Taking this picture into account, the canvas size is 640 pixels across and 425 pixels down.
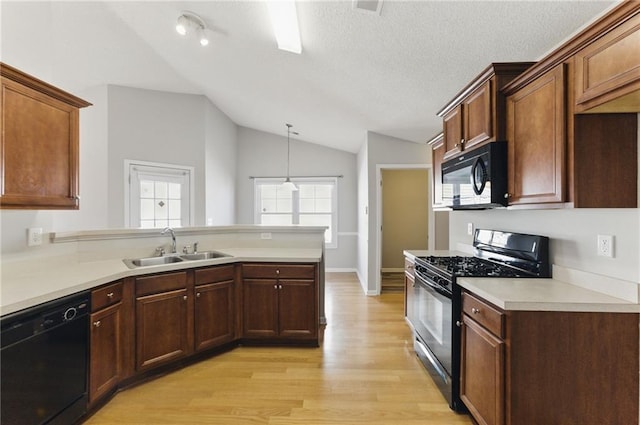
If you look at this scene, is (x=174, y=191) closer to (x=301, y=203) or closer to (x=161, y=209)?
(x=161, y=209)

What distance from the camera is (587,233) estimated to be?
65.2 inches

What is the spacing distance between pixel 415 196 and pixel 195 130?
4589 millimetres

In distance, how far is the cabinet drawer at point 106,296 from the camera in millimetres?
1855

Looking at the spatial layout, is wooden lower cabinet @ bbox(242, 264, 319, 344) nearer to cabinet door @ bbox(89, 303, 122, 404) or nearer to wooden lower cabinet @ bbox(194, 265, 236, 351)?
wooden lower cabinet @ bbox(194, 265, 236, 351)

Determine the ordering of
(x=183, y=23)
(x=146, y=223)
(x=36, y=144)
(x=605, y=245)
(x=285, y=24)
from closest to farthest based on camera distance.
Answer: (x=605, y=245)
(x=36, y=144)
(x=285, y=24)
(x=183, y=23)
(x=146, y=223)

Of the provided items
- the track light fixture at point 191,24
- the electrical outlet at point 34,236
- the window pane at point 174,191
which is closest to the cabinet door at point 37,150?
the electrical outlet at point 34,236

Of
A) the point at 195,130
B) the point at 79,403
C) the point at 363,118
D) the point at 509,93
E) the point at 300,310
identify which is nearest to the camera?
the point at 79,403

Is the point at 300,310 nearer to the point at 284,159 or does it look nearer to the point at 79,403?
the point at 79,403

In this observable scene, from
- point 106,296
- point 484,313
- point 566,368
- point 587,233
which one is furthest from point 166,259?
point 587,233

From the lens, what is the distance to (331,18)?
2123 mm

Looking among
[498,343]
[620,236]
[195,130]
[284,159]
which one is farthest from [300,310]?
[284,159]

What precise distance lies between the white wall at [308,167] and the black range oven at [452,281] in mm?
3671

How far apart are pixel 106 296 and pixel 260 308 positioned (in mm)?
1259

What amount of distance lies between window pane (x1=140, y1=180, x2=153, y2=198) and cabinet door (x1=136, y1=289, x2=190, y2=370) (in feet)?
8.26
